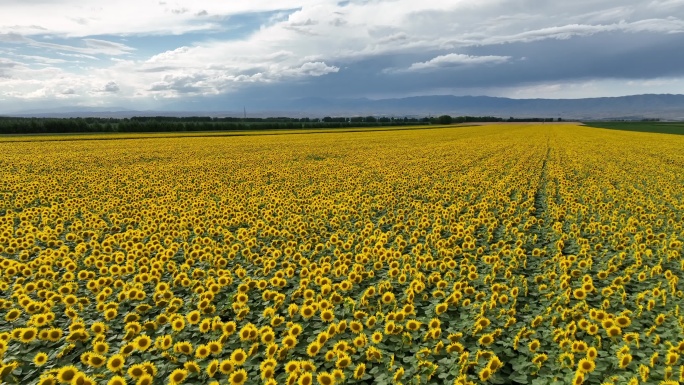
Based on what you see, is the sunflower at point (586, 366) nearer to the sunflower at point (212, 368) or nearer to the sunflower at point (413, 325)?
the sunflower at point (413, 325)

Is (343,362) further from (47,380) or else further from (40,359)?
(40,359)

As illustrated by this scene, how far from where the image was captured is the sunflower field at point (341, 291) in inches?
183

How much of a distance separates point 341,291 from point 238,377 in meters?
2.56

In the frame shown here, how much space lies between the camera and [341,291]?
21.8ft

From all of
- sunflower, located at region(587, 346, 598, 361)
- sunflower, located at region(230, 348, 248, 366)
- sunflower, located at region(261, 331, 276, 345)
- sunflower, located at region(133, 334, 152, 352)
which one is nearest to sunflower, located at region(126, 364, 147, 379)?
sunflower, located at region(133, 334, 152, 352)

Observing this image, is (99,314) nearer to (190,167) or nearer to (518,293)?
(518,293)

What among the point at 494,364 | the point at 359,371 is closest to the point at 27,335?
the point at 359,371

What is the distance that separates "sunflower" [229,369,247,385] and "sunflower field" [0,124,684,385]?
0.01 meters

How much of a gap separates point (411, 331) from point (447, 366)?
33.6 inches

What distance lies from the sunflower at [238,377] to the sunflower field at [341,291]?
0.01 meters

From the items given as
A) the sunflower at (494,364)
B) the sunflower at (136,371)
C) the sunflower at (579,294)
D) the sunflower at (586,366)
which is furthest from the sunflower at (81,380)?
the sunflower at (579,294)

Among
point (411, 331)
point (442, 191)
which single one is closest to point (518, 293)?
point (411, 331)

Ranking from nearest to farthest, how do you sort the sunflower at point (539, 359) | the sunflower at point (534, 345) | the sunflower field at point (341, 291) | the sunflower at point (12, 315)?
the sunflower at point (539, 359), the sunflower field at point (341, 291), the sunflower at point (534, 345), the sunflower at point (12, 315)

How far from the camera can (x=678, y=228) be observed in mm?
9969
